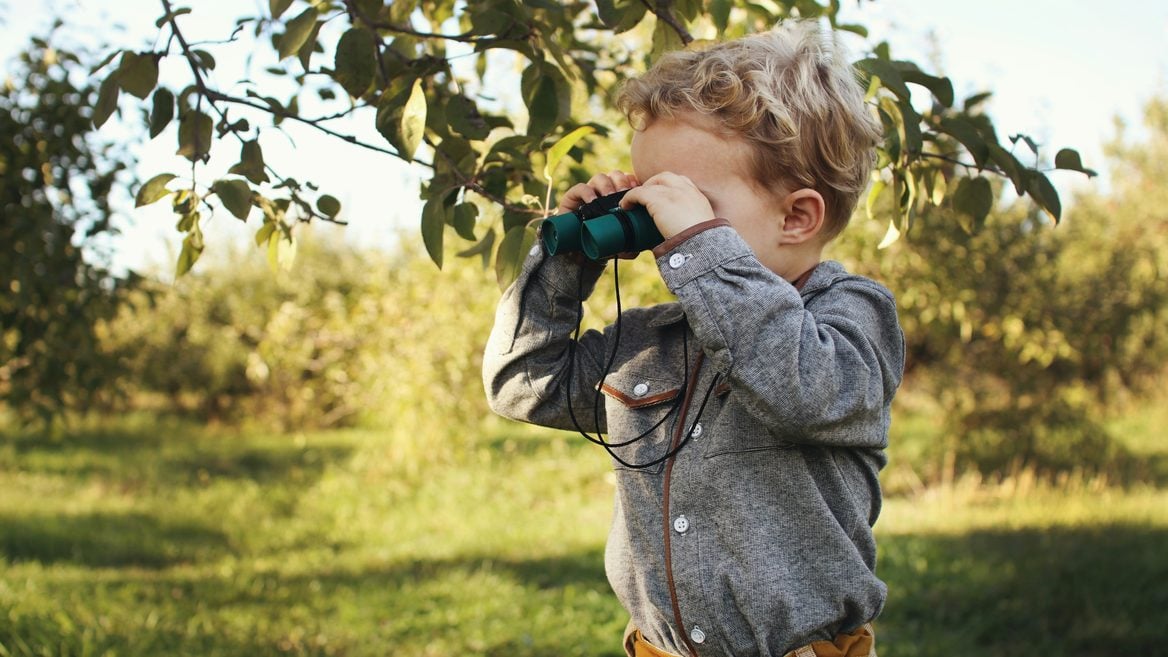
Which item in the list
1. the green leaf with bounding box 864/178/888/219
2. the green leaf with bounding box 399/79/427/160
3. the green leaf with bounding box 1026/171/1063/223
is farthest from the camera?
the green leaf with bounding box 864/178/888/219

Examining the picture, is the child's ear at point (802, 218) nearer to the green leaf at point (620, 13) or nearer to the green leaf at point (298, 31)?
the green leaf at point (620, 13)

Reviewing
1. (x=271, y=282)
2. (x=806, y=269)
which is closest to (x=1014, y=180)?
(x=806, y=269)

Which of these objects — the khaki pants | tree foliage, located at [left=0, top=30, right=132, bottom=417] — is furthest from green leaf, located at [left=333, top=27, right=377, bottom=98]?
tree foliage, located at [left=0, top=30, right=132, bottom=417]

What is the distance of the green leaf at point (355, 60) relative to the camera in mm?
1798

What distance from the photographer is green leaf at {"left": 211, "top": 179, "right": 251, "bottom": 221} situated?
1732 millimetres

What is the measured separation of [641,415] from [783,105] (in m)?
0.51

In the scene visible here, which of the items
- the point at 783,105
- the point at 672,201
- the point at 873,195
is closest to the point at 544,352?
the point at 672,201

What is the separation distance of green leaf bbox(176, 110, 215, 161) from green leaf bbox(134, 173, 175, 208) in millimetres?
88

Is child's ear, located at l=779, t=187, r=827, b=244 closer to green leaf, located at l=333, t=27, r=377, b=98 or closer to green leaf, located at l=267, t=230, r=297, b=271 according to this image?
green leaf, located at l=333, t=27, r=377, b=98

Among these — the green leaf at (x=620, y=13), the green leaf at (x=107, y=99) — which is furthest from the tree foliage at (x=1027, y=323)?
the green leaf at (x=107, y=99)

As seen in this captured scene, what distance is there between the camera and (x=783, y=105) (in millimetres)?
1389

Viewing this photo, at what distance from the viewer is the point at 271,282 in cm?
1400

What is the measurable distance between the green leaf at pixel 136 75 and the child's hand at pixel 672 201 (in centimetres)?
96

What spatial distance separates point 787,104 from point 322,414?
11814 millimetres
